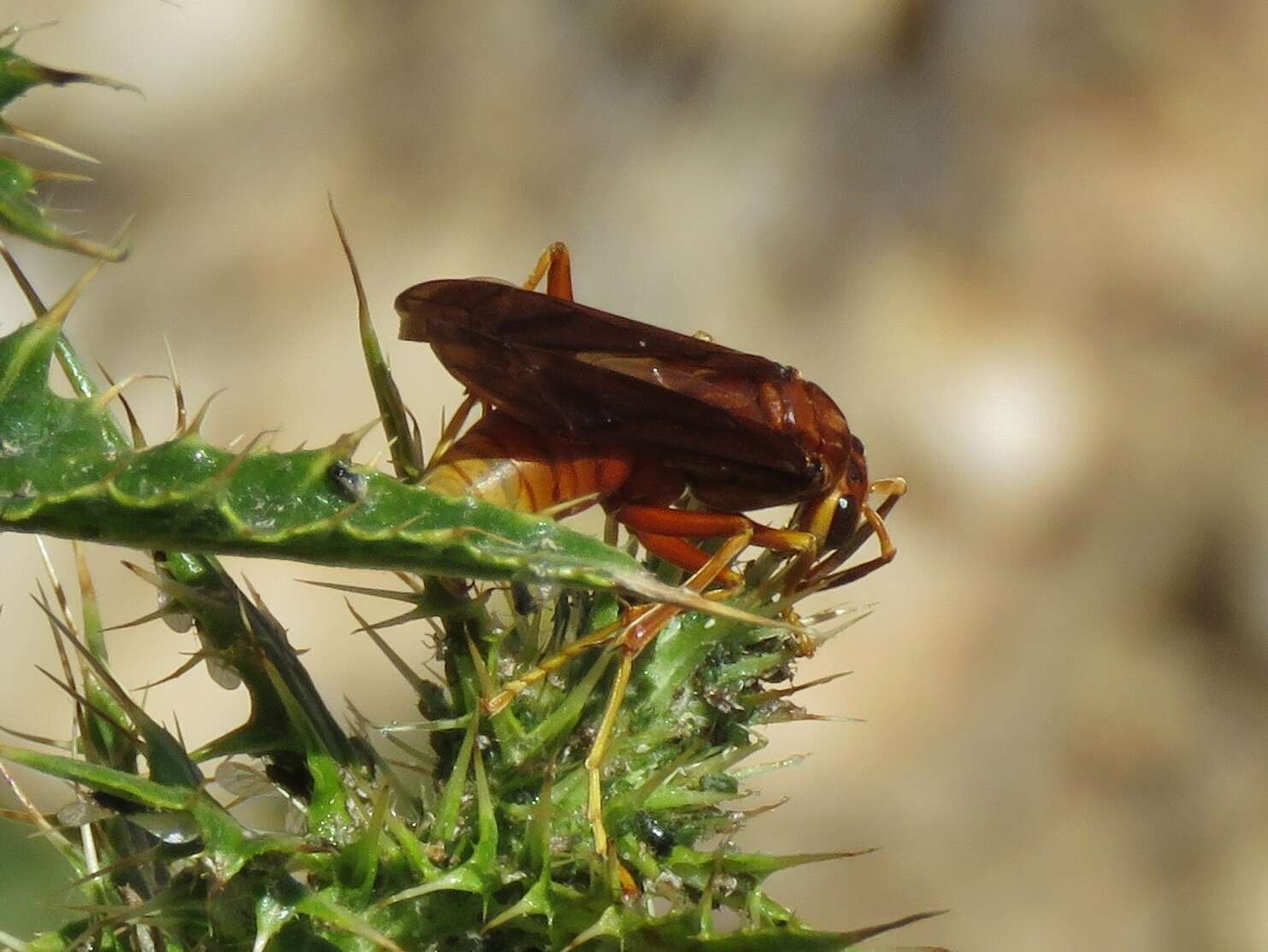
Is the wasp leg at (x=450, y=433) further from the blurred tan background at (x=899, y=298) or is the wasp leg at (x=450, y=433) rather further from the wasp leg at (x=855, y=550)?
the blurred tan background at (x=899, y=298)

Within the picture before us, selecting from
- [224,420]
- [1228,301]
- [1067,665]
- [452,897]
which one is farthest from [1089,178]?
[452,897]

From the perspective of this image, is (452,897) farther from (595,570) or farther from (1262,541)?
(1262,541)

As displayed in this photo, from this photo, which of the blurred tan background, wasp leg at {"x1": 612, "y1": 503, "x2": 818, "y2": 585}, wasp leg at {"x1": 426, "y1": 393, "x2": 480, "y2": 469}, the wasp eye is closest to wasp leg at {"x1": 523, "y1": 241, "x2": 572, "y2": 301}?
wasp leg at {"x1": 426, "y1": 393, "x2": 480, "y2": 469}

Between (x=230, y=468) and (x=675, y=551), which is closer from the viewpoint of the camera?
(x=230, y=468)

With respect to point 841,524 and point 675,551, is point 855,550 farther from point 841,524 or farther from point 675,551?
point 675,551

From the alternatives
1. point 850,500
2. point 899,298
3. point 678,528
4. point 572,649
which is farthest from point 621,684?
point 899,298

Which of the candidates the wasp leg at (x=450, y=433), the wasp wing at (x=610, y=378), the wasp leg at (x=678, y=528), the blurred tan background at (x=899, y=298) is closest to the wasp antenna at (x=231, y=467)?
the wasp leg at (x=450, y=433)
